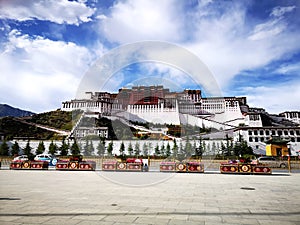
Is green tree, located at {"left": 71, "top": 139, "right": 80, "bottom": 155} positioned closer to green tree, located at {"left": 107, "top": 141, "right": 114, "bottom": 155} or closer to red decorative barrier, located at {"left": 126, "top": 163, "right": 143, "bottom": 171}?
green tree, located at {"left": 107, "top": 141, "right": 114, "bottom": 155}

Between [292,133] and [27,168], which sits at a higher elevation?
[292,133]

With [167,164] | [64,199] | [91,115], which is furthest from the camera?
[91,115]

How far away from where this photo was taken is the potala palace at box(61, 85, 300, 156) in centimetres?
5094

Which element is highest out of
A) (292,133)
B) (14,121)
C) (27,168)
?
(14,121)

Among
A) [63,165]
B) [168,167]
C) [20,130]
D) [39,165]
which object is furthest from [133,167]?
[20,130]

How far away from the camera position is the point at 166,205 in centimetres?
596

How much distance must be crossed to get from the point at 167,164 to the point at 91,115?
168ft

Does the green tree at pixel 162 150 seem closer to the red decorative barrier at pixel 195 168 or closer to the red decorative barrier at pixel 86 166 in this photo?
the red decorative barrier at pixel 86 166

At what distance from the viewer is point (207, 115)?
71.2 m

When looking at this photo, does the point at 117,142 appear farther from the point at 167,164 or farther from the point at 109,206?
the point at 109,206

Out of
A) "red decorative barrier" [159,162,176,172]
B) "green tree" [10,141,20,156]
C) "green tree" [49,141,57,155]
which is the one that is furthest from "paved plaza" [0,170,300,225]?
"green tree" [10,141,20,156]

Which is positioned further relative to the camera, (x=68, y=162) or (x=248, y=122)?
(x=248, y=122)

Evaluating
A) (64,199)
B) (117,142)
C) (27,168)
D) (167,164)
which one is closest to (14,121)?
(117,142)

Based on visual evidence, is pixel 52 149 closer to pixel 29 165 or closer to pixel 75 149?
pixel 75 149
